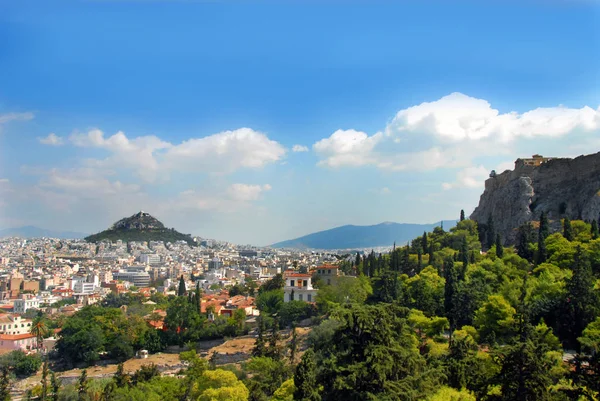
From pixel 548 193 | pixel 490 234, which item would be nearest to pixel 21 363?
pixel 490 234

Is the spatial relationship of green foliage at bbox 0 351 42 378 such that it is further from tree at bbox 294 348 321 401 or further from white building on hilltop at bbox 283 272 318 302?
tree at bbox 294 348 321 401

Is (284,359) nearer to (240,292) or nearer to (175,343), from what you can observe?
(175,343)

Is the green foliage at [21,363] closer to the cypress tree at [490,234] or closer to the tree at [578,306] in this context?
the tree at [578,306]

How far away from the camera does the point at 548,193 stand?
170 feet

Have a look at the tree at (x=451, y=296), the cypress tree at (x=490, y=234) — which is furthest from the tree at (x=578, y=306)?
the cypress tree at (x=490, y=234)

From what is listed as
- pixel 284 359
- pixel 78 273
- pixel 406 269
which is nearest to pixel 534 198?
pixel 406 269

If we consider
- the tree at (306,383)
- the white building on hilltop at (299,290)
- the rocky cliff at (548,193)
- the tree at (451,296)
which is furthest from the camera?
the rocky cliff at (548,193)

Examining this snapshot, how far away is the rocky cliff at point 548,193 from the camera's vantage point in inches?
1881

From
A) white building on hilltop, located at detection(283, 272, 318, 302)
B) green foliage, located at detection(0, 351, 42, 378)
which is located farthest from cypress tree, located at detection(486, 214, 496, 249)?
green foliage, located at detection(0, 351, 42, 378)

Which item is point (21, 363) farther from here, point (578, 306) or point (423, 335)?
point (578, 306)

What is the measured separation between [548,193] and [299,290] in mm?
26441

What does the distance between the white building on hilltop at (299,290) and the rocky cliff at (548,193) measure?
65.5 ft

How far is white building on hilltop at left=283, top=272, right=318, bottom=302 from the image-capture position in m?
43.6

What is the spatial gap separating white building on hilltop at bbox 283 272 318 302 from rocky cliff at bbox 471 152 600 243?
20.0 meters
